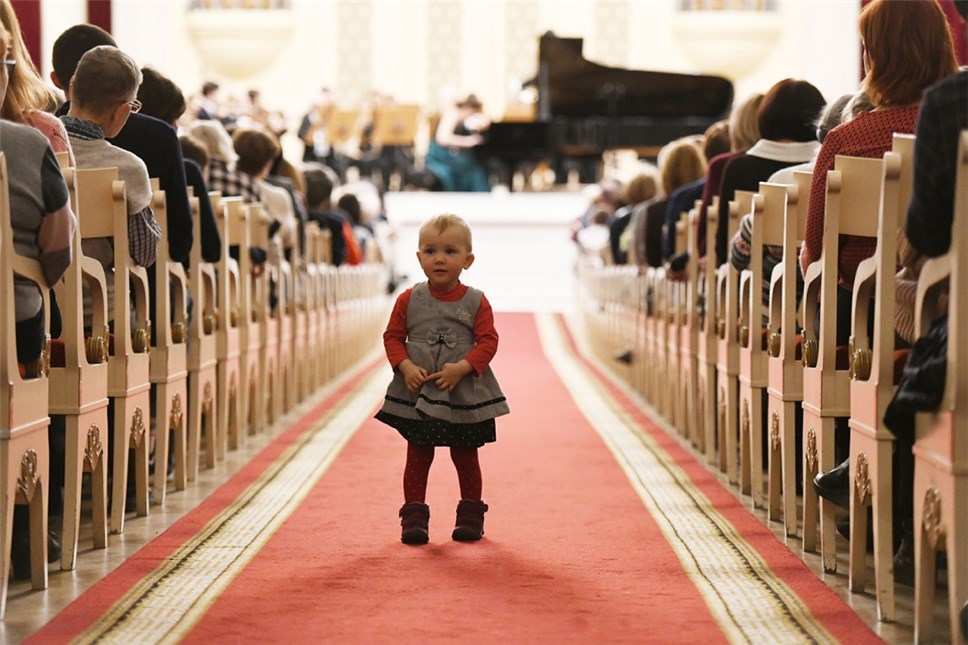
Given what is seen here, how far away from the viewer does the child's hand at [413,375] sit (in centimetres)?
401

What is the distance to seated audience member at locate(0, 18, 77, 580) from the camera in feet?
10.7

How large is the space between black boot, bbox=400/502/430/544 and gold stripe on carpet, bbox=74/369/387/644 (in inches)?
14.6

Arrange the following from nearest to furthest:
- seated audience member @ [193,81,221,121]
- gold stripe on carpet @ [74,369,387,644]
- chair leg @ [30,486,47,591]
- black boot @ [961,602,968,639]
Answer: black boot @ [961,602,968,639] < gold stripe on carpet @ [74,369,387,644] < chair leg @ [30,486,47,591] < seated audience member @ [193,81,221,121]

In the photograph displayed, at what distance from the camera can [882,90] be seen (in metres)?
3.71

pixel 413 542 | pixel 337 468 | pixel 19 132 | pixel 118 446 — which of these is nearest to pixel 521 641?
pixel 413 542

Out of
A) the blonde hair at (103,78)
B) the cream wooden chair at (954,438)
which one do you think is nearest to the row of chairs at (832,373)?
the cream wooden chair at (954,438)

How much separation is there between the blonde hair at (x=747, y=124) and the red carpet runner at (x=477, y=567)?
1.24 meters

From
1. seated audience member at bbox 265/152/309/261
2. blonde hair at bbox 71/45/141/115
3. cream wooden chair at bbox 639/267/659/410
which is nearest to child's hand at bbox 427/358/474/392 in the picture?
blonde hair at bbox 71/45/141/115

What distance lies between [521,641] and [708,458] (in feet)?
9.99

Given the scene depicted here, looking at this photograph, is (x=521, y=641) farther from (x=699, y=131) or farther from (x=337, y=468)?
(x=699, y=131)

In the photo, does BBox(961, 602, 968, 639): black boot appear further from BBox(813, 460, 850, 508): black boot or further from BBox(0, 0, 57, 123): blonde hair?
BBox(0, 0, 57, 123): blonde hair

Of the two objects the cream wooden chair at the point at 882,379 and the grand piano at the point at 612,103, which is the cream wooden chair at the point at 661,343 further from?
the grand piano at the point at 612,103

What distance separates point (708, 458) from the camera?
5918mm

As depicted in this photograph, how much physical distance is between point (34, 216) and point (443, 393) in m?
1.19
